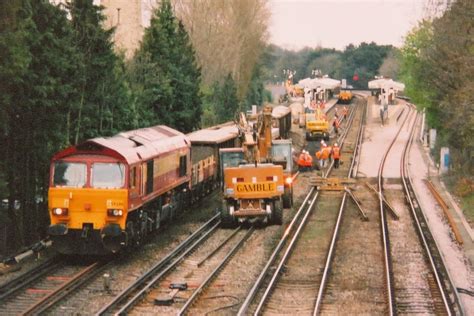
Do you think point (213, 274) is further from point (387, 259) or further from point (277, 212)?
point (277, 212)

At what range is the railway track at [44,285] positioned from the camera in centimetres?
1717

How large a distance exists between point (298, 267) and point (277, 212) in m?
6.60

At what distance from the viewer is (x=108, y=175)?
70.0 ft

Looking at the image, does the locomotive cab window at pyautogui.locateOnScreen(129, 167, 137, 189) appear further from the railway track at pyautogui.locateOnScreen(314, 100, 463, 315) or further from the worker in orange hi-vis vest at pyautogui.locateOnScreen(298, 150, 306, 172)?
the worker in orange hi-vis vest at pyautogui.locateOnScreen(298, 150, 306, 172)

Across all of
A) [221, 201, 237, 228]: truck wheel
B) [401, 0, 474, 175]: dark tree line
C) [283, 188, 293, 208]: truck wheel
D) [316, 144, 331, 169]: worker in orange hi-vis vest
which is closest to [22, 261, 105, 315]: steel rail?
[221, 201, 237, 228]: truck wheel

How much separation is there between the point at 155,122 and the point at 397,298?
80.8 feet

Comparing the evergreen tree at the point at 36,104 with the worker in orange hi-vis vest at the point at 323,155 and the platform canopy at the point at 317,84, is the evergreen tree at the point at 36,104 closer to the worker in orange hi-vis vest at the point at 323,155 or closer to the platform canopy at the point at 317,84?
the worker in orange hi-vis vest at the point at 323,155

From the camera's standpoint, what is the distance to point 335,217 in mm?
30906

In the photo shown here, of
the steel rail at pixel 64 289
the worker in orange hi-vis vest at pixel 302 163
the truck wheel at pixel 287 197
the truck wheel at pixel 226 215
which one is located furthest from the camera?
the worker in orange hi-vis vest at pixel 302 163

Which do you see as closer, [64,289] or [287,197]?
[64,289]

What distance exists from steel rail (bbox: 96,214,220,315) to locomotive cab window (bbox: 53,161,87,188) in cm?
303

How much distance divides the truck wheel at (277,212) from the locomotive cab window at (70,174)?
8671 mm

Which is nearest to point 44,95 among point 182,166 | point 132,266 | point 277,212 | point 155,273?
point 132,266

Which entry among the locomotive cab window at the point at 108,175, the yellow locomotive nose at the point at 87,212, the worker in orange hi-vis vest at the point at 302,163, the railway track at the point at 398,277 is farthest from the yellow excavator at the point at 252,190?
the worker in orange hi-vis vest at the point at 302,163
